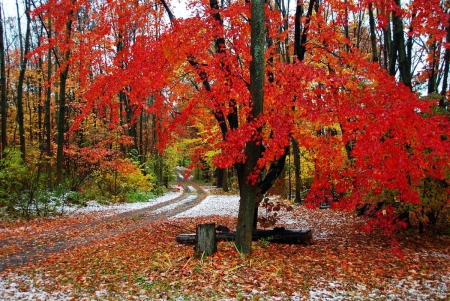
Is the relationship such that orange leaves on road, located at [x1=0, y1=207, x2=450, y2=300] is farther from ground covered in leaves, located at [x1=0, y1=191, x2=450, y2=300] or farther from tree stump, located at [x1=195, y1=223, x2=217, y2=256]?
tree stump, located at [x1=195, y1=223, x2=217, y2=256]

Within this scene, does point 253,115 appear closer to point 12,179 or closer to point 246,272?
point 246,272

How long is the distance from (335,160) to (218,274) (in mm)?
4130

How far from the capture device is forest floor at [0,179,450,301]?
17.4 ft

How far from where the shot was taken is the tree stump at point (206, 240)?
23.3 ft

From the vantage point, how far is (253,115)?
7055 millimetres

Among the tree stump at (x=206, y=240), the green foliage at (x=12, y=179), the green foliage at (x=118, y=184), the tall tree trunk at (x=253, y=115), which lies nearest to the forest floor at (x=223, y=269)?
the tree stump at (x=206, y=240)

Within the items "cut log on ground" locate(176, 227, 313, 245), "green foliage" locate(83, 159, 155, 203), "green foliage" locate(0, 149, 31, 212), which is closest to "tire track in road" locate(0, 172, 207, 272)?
"green foliage" locate(0, 149, 31, 212)

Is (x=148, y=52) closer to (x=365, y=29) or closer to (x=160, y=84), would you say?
(x=160, y=84)

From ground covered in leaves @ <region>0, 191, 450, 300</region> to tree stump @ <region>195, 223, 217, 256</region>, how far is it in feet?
0.70

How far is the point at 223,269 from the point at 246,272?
1.48 feet

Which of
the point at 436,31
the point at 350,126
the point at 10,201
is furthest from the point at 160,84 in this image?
the point at 10,201

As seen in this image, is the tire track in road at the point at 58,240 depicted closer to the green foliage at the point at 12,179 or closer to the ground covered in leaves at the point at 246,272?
the ground covered in leaves at the point at 246,272

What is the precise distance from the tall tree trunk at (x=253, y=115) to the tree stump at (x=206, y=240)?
1.96 feet

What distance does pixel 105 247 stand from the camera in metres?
8.59
